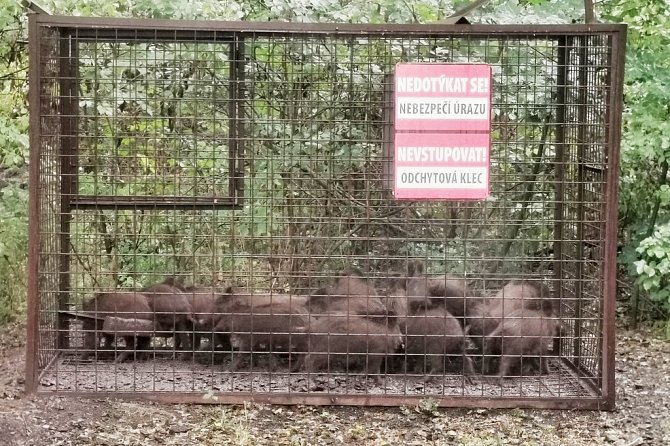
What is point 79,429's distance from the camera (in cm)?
714

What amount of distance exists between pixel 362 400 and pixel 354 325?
0.68 meters

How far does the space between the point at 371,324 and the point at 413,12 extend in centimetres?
420

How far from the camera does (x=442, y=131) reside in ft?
25.4

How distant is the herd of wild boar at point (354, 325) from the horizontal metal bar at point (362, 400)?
0.33m

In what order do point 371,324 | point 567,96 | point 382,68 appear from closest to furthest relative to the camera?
1. point 371,324
2. point 567,96
3. point 382,68

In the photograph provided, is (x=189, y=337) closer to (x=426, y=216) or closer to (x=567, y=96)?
(x=426, y=216)

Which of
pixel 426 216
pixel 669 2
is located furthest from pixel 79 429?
pixel 669 2

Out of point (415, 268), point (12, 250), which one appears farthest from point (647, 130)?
point (12, 250)

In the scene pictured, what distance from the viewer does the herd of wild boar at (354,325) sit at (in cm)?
824

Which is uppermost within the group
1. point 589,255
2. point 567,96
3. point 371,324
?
point 567,96

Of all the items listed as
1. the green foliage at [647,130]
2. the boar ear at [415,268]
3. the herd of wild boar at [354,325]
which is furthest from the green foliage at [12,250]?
the green foliage at [647,130]

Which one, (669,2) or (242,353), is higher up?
(669,2)

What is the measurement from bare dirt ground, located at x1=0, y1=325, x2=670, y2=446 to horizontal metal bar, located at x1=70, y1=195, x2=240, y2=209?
190 cm

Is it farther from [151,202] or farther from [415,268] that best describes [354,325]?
[151,202]
